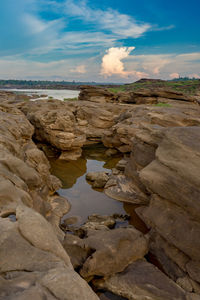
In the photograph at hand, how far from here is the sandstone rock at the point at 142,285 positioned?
22.0ft

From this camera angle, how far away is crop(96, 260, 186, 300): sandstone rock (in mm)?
6717

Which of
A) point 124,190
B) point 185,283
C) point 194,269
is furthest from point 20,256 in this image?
point 124,190

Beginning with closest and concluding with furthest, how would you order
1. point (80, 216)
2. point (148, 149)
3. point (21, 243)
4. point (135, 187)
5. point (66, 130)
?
point (21, 243) → point (80, 216) → point (148, 149) → point (135, 187) → point (66, 130)

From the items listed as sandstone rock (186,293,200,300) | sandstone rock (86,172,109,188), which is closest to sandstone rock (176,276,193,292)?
sandstone rock (186,293,200,300)

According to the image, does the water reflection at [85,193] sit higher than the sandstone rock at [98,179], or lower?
lower

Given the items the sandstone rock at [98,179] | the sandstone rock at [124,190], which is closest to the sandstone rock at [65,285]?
the sandstone rock at [124,190]

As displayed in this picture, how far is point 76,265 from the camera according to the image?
767 cm

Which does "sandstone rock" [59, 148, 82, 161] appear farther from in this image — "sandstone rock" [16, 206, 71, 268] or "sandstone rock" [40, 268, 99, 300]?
→ "sandstone rock" [40, 268, 99, 300]

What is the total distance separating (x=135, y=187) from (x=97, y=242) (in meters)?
7.09

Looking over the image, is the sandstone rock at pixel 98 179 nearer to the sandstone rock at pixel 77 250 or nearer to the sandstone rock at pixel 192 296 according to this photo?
the sandstone rock at pixel 77 250

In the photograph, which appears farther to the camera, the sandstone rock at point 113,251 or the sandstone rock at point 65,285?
the sandstone rock at point 113,251

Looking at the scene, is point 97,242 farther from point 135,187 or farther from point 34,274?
point 135,187

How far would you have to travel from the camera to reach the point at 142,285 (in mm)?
6980

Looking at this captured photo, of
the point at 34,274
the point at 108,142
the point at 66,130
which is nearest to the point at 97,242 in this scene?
the point at 34,274
